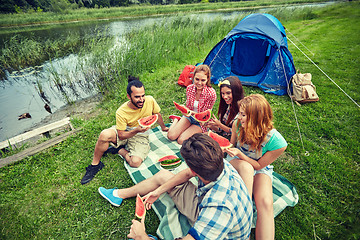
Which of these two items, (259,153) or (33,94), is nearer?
(259,153)

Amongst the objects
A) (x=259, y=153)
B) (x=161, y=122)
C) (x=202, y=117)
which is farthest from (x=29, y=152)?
(x=259, y=153)

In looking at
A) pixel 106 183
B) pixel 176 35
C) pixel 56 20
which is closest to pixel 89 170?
pixel 106 183

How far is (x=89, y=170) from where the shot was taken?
117 inches

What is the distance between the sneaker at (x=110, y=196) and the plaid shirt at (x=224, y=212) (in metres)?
1.53

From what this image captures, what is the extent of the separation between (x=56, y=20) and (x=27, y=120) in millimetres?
20522

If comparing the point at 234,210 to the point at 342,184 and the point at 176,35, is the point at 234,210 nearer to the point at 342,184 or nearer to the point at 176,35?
the point at 342,184

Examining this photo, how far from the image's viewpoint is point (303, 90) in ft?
14.6

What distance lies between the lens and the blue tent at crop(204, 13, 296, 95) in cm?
483

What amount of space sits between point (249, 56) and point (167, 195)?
5.18m

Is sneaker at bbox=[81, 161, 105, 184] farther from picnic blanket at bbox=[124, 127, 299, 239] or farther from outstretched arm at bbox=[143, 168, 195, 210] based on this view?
outstretched arm at bbox=[143, 168, 195, 210]

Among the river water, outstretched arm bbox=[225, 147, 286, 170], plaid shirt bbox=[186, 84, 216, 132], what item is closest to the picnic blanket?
outstretched arm bbox=[225, 147, 286, 170]

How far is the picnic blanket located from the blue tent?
3235 millimetres

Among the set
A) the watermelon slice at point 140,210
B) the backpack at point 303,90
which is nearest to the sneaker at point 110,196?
the watermelon slice at point 140,210

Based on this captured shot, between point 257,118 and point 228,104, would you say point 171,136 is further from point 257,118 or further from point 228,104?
point 257,118
